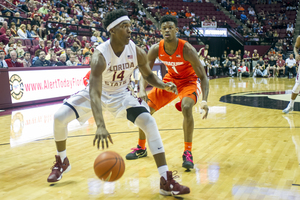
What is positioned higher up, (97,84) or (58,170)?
(97,84)

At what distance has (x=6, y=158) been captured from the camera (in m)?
4.30

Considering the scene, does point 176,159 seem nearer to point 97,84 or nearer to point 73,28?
point 97,84

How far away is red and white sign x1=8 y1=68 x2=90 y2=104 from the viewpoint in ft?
29.7

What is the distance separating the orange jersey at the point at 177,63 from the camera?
4.21m

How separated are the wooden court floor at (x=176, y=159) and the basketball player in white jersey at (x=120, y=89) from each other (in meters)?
0.22

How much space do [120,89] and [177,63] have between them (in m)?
1.17

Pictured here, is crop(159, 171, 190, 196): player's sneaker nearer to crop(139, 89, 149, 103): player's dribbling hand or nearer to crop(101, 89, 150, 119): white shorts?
crop(101, 89, 150, 119): white shorts

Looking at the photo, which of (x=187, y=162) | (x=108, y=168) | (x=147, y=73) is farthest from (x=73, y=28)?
(x=108, y=168)

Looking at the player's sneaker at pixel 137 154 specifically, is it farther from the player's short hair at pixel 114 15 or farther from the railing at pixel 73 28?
the railing at pixel 73 28

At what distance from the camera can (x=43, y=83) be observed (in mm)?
9797

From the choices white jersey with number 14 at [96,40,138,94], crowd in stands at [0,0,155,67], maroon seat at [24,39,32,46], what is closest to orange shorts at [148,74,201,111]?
white jersey with number 14 at [96,40,138,94]

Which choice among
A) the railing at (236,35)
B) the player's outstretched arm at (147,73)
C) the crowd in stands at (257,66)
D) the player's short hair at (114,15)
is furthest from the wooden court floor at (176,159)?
the railing at (236,35)

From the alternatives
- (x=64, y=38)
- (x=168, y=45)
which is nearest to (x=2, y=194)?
(x=168, y=45)

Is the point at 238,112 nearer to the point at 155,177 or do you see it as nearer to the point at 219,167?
the point at 219,167
